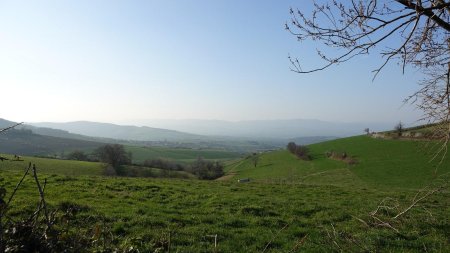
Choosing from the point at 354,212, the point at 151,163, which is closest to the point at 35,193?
the point at 354,212

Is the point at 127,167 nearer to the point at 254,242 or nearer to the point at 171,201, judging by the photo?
the point at 171,201

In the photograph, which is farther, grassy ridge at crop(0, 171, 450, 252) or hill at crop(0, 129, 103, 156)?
hill at crop(0, 129, 103, 156)

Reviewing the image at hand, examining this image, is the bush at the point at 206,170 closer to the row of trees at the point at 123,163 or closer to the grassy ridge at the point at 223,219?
the row of trees at the point at 123,163

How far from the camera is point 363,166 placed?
54750 mm

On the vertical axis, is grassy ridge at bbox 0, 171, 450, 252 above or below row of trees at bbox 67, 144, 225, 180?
above

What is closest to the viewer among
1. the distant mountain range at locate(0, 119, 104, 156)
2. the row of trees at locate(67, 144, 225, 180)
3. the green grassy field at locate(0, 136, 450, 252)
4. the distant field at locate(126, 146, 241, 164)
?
the green grassy field at locate(0, 136, 450, 252)

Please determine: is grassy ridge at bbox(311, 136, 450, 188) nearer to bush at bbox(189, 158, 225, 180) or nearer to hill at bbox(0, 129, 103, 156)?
bush at bbox(189, 158, 225, 180)

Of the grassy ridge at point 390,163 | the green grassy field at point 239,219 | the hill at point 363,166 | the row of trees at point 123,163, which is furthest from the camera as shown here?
the row of trees at point 123,163

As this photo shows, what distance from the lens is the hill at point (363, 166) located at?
44906mm

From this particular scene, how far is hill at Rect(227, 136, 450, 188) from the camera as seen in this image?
44906mm

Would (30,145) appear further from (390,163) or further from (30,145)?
(390,163)

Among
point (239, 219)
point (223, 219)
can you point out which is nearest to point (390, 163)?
point (239, 219)

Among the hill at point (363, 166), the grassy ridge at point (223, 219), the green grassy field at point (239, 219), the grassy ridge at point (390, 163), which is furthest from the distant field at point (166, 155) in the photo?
the grassy ridge at point (223, 219)

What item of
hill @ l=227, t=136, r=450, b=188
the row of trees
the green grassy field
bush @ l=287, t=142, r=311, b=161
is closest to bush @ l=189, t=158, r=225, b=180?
the row of trees
